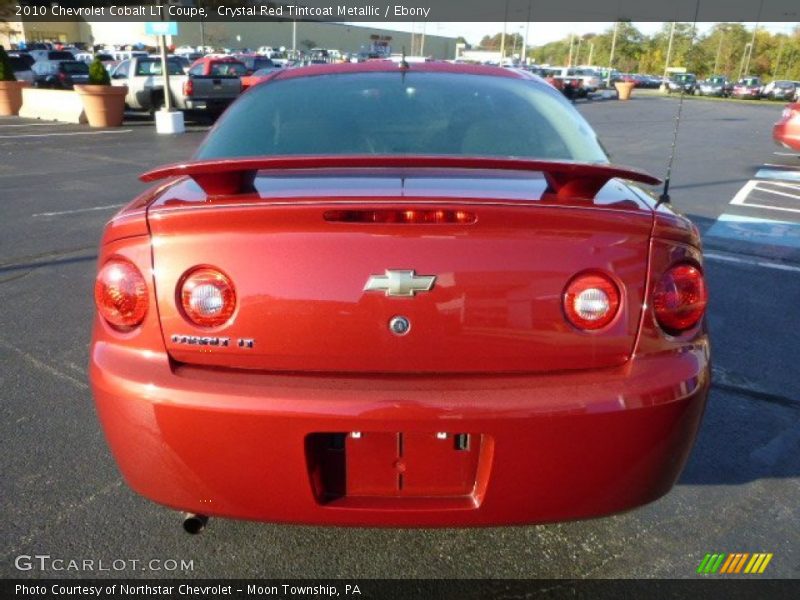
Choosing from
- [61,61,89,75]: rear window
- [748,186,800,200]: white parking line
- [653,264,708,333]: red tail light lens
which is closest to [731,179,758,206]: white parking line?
[748,186,800,200]: white parking line

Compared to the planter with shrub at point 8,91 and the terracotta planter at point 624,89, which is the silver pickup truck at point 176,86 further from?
the terracotta planter at point 624,89

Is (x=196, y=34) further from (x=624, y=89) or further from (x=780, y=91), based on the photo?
(x=780, y=91)

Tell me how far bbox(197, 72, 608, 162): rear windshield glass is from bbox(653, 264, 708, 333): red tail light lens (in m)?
0.92

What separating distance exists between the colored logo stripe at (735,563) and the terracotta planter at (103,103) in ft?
55.7

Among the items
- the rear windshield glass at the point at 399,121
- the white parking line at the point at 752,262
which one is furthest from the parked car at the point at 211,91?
the rear windshield glass at the point at 399,121

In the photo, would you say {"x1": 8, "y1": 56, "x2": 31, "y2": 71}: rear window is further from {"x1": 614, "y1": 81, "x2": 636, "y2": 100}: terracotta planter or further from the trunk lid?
the trunk lid

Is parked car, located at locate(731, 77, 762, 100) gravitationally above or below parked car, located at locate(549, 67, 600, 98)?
below

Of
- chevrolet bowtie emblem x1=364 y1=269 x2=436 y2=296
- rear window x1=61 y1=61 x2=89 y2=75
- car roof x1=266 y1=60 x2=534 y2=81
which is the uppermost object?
car roof x1=266 y1=60 x2=534 y2=81

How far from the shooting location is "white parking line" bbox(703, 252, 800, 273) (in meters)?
5.67

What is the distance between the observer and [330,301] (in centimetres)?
171

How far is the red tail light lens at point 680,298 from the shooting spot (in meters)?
1.82

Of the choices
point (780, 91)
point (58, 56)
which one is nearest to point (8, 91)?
point (58, 56)
